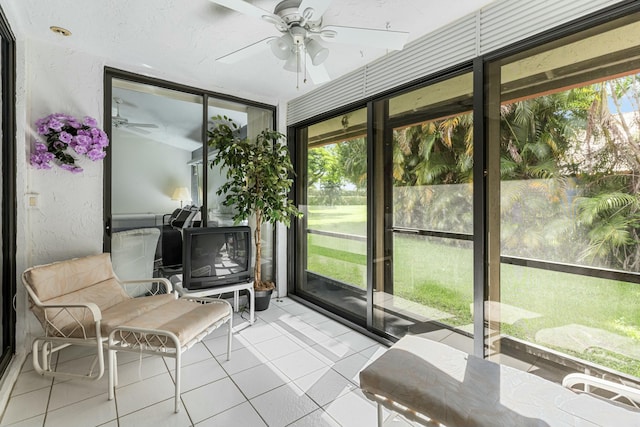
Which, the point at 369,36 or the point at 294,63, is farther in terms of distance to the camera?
the point at 294,63

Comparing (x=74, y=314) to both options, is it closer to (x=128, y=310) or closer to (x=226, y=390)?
(x=128, y=310)

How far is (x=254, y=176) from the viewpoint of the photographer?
11.0 feet

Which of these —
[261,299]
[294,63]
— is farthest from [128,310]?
[294,63]

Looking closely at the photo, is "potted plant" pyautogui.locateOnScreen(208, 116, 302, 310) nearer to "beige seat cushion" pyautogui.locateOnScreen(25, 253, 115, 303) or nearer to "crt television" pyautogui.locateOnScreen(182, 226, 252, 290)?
"crt television" pyautogui.locateOnScreen(182, 226, 252, 290)

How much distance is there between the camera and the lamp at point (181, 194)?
10.8 feet

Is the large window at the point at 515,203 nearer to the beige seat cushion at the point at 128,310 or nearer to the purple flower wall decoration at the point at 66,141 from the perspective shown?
the beige seat cushion at the point at 128,310

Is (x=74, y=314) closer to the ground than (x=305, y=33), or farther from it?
closer to the ground

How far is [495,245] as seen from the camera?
2.07 meters

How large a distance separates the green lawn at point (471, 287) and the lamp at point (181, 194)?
1512 mm

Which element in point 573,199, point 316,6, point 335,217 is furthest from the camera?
point 335,217

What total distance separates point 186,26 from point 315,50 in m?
1.08

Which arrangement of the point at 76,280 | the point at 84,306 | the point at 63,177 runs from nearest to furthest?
the point at 84,306 < the point at 76,280 < the point at 63,177

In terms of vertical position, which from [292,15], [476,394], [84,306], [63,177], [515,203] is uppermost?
[292,15]

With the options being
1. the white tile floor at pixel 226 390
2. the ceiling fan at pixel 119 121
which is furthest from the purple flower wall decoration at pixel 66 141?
the white tile floor at pixel 226 390
